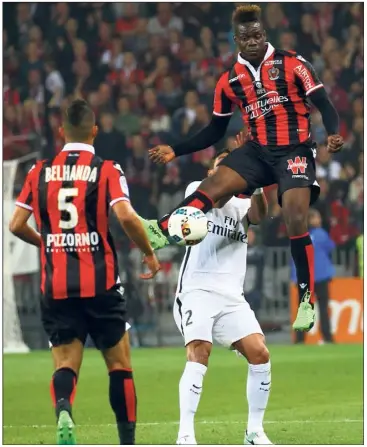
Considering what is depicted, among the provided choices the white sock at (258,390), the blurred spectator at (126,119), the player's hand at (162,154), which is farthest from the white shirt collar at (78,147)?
Result: the blurred spectator at (126,119)

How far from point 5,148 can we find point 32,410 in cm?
682

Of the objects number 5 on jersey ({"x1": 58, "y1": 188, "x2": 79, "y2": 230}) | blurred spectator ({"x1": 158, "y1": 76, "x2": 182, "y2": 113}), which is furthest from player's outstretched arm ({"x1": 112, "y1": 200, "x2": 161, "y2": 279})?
blurred spectator ({"x1": 158, "y1": 76, "x2": 182, "y2": 113})

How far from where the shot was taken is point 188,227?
24.9 ft

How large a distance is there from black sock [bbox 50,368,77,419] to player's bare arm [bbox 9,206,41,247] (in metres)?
0.82

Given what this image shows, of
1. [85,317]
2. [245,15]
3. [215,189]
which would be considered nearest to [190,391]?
[85,317]

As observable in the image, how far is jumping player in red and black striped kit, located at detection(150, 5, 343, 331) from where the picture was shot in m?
7.85

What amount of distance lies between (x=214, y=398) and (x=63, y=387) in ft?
17.4

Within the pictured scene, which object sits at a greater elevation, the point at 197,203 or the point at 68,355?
the point at 197,203

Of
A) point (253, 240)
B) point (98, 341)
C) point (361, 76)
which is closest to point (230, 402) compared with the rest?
point (98, 341)

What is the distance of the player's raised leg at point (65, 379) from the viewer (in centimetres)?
670

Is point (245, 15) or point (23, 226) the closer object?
point (23, 226)

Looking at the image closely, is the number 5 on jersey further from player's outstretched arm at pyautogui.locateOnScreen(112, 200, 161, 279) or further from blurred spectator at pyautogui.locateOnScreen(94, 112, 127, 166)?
blurred spectator at pyautogui.locateOnScreen(94, 112, 127, 166)

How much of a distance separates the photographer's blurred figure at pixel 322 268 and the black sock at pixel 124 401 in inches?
388

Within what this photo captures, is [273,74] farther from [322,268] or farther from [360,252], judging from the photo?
[360,252]
